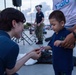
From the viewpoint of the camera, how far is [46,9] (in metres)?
12.7

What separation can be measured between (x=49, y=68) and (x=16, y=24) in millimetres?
2610

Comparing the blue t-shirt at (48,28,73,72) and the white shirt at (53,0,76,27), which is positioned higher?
the white shirt at (53,0,76,27)

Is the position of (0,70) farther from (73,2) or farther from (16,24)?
(73,2)

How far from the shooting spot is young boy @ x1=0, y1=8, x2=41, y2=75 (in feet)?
4.06

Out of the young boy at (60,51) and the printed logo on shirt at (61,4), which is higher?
the printed logo on shirt at (61,4)

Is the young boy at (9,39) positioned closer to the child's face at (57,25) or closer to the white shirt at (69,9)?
the child's face at (57,25)

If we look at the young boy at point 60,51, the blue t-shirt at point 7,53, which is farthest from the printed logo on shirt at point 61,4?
the blue t-shirt at point 7,53

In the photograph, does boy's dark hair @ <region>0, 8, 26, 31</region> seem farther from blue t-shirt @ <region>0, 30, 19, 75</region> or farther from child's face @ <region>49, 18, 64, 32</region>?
child's face @ <region>49, 18, 64, 32</region>

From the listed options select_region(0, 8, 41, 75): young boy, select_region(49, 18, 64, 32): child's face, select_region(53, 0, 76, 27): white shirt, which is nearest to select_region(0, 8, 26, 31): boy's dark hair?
select_region(0, 8, 41, 75): young boy

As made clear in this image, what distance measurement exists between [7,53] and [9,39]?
0.10 metres

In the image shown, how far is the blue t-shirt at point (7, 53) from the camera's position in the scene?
1.23 metres

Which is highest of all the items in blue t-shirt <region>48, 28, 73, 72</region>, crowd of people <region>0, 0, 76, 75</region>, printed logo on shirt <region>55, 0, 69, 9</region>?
printed logo on shirt <region>55, 0, 69, 9</region>

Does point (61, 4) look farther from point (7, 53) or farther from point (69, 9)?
point (7, 53)

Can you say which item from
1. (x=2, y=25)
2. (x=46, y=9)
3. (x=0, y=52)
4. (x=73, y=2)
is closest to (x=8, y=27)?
(x=2, y=25)
